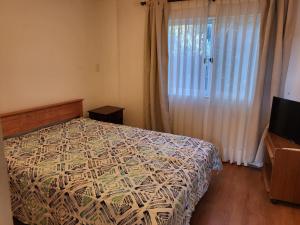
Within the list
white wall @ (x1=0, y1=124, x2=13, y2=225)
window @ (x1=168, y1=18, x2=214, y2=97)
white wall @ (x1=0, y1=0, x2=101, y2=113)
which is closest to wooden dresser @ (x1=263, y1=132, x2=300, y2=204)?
window @ (x1=168, y1=18, x2=214, y2=97)

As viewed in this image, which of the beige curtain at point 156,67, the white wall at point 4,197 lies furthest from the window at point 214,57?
the white wall at point 4,197

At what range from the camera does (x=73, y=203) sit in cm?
162

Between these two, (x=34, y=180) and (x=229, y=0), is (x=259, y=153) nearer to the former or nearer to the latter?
(x=229, y=0)

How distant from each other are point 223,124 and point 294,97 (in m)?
0.94

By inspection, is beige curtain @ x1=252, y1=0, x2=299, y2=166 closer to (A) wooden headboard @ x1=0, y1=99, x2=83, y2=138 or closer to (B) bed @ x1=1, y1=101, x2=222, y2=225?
(B) bed @ x1=1, y1=101, x2=222, y2=225

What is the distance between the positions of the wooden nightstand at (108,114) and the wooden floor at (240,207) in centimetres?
181

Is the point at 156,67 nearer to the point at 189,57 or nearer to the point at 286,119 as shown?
the point at 189,57

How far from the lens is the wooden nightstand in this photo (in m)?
3.56

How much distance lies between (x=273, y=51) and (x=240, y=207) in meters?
1.89

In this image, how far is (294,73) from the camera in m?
2.80

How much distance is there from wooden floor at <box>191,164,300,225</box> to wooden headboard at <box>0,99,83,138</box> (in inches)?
84.9

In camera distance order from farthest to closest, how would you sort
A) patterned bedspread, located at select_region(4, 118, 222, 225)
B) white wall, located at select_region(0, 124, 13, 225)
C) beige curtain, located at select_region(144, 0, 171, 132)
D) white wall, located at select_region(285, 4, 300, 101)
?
beige curtain, located at select_region(144, 0, 171, 132)
white wall, located at select_region(285, 4, 300, 101)
patterned bedspread, located at select_region(4, 118, 222, 225)
white wall, located at select_region(0, 124, 13, 225)

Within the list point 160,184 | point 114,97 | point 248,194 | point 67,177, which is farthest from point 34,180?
point 114,97

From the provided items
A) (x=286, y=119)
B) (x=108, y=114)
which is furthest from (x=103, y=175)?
(x=286, y=119)
